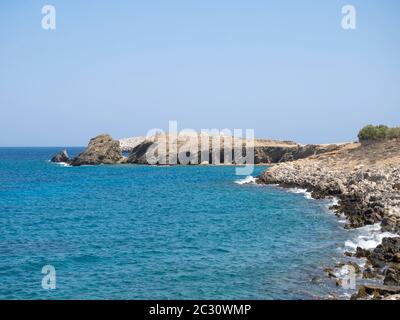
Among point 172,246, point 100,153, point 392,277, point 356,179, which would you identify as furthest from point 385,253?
point 100,153

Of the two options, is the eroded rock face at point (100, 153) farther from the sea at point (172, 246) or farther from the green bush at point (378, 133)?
the green bush at point (378, 133)

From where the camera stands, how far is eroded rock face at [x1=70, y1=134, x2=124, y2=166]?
13275 cm

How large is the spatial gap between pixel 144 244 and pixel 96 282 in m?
9.26

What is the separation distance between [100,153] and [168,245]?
10503 centimetres

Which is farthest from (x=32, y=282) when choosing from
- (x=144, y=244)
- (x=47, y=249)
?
(x=144, y=244)

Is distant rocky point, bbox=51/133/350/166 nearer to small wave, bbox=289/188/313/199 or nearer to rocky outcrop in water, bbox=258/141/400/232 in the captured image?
rocky outcrop in water, bbox=258/141/400/232

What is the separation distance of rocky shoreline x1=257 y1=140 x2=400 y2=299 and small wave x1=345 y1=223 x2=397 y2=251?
2.42 feet

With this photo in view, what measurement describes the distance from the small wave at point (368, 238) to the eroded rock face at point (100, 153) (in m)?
105

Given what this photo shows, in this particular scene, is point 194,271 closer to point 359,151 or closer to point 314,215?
point 314,215


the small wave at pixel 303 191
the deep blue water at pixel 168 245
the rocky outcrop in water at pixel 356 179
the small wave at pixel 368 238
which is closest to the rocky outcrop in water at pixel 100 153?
the rocky outcrop in water at pixel 356 179

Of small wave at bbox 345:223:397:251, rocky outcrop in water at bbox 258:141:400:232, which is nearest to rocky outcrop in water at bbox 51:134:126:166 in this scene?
rocky outcrop in water at bbox 258:141:400:232

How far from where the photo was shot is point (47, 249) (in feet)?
103

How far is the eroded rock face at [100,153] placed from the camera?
436ft

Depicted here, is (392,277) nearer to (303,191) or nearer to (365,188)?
(365,188)
